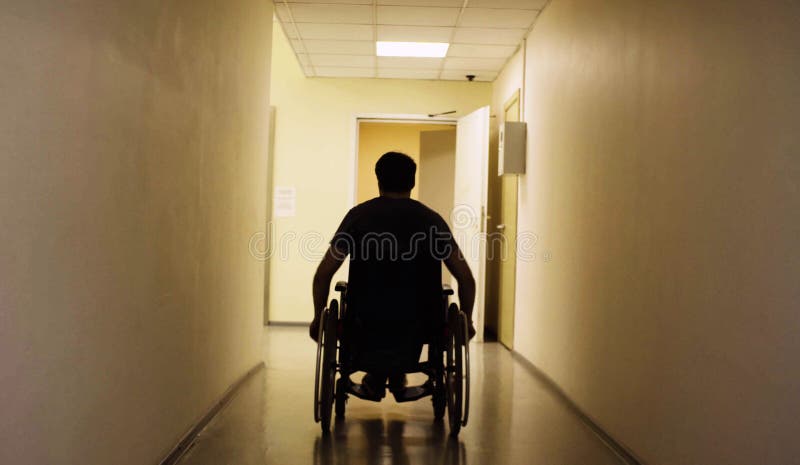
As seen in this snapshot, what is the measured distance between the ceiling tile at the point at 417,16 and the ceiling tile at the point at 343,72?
1.54 m

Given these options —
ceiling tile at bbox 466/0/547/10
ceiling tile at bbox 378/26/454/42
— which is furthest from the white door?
ceiling tile at bbox 466/0/547/10

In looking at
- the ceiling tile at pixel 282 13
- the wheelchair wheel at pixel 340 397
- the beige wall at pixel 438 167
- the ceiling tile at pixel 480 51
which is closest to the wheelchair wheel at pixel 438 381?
the wheelchair wheel at pixel 340 397

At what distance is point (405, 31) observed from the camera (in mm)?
5078

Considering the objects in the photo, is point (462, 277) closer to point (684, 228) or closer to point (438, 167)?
point (684, 228)

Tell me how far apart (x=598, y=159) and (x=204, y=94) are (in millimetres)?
1855

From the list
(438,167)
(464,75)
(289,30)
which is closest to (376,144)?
(438,167)

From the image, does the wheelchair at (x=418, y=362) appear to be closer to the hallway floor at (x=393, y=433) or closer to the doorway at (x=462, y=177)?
the hallway floor at (x=393, y=433)

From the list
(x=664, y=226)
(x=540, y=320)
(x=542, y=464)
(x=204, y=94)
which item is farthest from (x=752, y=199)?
(x=540, y=320)

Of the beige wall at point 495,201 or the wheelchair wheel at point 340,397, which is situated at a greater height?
the beige wall at point 495,201

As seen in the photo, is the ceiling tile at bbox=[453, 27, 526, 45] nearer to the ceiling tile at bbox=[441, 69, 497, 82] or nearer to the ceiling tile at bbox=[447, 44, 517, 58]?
the ceiling tile at bbox=[447, 44, 517, 58]

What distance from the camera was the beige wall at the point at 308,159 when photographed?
261 inches

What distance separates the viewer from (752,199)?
1812 mm

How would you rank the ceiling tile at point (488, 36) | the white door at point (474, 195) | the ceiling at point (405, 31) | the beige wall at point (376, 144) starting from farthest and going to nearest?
the beige wall at point (376, 144) < the white door at point (474, 195) < the ceiling tile at point (488, 36) < the ceiling at point (405, 31)

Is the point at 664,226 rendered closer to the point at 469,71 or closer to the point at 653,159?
the point at 653,159
